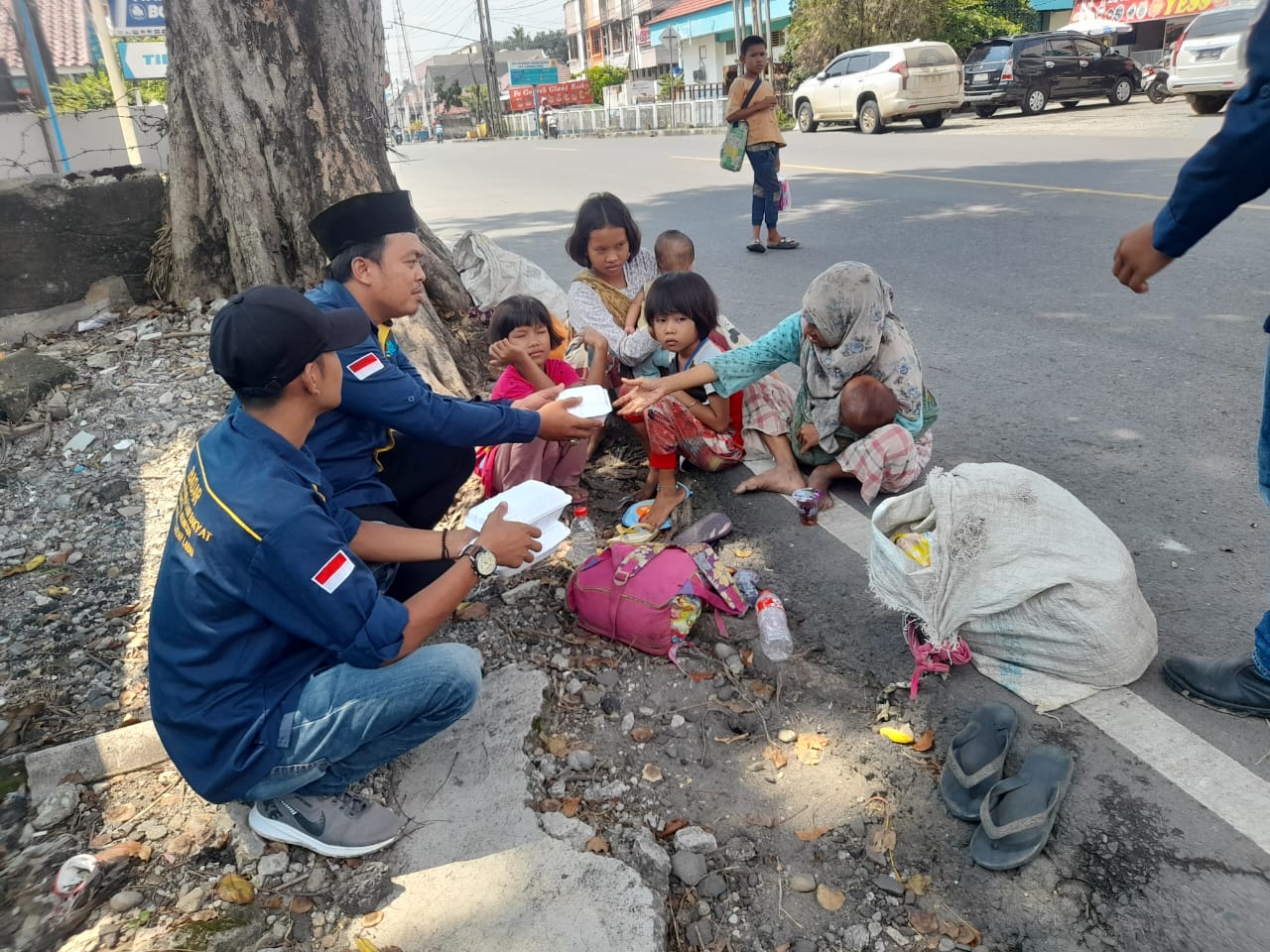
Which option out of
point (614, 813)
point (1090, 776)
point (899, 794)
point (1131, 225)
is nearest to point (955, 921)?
point (899, 794)

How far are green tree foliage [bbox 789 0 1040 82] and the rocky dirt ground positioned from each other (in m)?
26.5

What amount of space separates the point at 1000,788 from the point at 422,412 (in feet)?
6.34

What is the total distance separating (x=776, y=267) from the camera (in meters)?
7.26

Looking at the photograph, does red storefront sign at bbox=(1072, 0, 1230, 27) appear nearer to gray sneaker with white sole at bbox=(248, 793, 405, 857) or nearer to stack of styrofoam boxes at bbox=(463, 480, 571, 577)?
stack of styrofoam boxes at bbox=(463, 480, 571, 577)

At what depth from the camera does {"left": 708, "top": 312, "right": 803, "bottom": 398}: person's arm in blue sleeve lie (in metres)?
3.53

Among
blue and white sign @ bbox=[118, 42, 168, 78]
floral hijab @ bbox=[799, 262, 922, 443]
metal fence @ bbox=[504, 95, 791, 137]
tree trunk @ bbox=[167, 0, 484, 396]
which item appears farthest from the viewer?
metal fence @ bbox=[504, 95, 791, 137]

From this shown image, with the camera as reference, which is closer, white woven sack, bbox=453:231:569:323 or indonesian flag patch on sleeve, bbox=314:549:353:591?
indonesian flag patch on sleeve, bbox=314:549:353:591

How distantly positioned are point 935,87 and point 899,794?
18.5 m

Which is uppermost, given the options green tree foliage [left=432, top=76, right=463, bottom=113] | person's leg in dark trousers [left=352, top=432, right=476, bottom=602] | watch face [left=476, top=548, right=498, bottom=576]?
green tree foliage [left=432, top=76, right=463, bottom=113]

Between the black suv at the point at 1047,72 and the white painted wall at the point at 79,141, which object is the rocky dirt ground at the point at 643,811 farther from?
the black suv at the point at 1047,72

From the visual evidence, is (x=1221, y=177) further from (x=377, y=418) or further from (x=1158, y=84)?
(x=1158, y=84)

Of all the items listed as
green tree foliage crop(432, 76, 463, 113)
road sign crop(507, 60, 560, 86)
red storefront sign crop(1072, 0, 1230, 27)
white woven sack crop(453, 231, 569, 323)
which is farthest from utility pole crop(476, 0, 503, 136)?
white woven sack crop(453, 231, 569, 323)

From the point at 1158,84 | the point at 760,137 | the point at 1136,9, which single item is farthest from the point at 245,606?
the point at 1136,9

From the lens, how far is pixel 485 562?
2.22 metres
